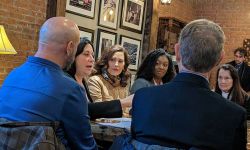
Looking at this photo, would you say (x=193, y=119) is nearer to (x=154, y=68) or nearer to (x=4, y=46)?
(x=154, y=68)

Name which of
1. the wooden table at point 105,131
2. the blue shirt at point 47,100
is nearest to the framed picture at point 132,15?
the wooden table at point 105,131

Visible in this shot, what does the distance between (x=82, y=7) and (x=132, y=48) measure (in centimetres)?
144

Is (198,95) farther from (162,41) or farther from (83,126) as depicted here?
(162,41)

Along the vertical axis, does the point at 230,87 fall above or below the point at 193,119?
above

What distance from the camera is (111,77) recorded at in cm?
372

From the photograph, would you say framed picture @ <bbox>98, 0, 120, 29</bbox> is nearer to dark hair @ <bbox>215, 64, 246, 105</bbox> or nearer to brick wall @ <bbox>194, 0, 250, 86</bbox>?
dark hair @ <bbox>215, 64, 246, 105</bbox>

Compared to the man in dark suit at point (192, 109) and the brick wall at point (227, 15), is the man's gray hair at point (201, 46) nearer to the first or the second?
the man in dark suit at point (192, 109)

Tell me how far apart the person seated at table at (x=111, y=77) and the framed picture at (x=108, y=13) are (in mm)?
2048

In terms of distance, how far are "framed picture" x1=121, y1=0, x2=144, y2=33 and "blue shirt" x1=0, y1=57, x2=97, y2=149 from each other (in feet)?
15.2

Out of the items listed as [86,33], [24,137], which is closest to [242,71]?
[86,33]

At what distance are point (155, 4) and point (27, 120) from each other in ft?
18.4

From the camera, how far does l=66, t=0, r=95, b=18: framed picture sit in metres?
5.23

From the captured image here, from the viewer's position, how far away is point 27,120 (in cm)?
165

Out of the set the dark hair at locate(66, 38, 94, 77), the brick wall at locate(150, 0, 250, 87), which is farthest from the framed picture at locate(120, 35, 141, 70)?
the dark hair at locate(66, 38, 94, 77)
